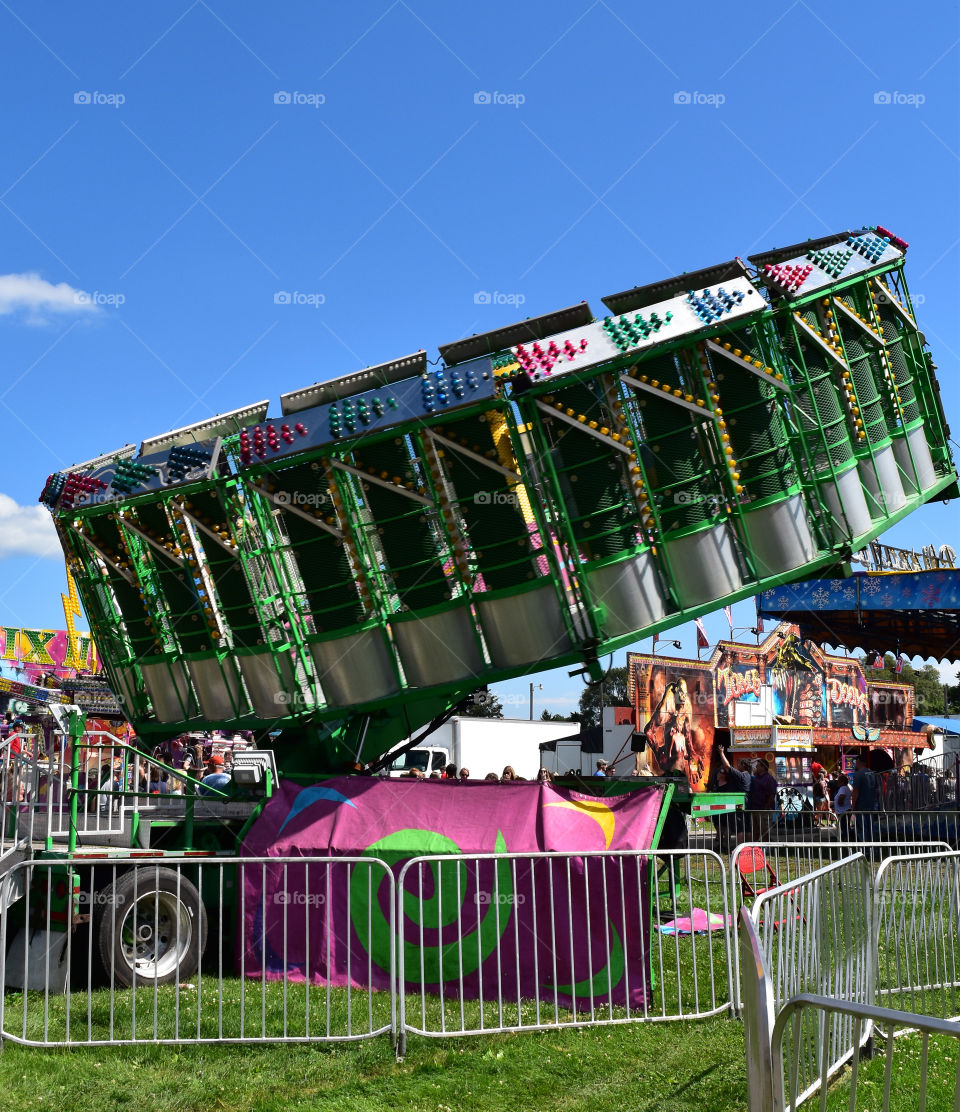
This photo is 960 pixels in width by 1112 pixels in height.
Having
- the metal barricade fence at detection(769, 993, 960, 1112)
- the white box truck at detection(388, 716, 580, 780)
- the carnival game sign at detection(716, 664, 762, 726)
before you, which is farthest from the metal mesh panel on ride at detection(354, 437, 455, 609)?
the carnival game sign at detection(716, 664, 762, 726)

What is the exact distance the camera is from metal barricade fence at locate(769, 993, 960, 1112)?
3486mm

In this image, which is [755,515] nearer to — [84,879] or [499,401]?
[499,401]

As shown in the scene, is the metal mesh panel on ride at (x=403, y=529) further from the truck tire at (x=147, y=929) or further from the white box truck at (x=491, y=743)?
the white box truck at (x=491, y=743)

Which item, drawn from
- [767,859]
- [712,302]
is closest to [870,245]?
[712,302]

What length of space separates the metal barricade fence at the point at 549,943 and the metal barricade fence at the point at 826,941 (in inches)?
41.8

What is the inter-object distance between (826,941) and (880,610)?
20363 mm

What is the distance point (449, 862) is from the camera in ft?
26.8

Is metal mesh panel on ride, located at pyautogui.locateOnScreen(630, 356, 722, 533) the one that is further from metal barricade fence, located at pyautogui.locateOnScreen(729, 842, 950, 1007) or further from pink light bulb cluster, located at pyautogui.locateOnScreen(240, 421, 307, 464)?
pink light bulb cluster, located at pyautogui.locateOnScreen(240, 421, 307, 464)

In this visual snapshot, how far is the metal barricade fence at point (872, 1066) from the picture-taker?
349 centimetres

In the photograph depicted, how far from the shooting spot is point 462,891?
801 centimetres

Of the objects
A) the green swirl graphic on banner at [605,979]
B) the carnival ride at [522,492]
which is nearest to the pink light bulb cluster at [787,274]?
the carnival ride at [522,492]

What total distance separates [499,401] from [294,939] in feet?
17.3

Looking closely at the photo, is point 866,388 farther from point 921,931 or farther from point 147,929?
point 147,929

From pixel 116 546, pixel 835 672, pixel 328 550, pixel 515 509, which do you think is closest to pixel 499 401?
pixel 515 509
